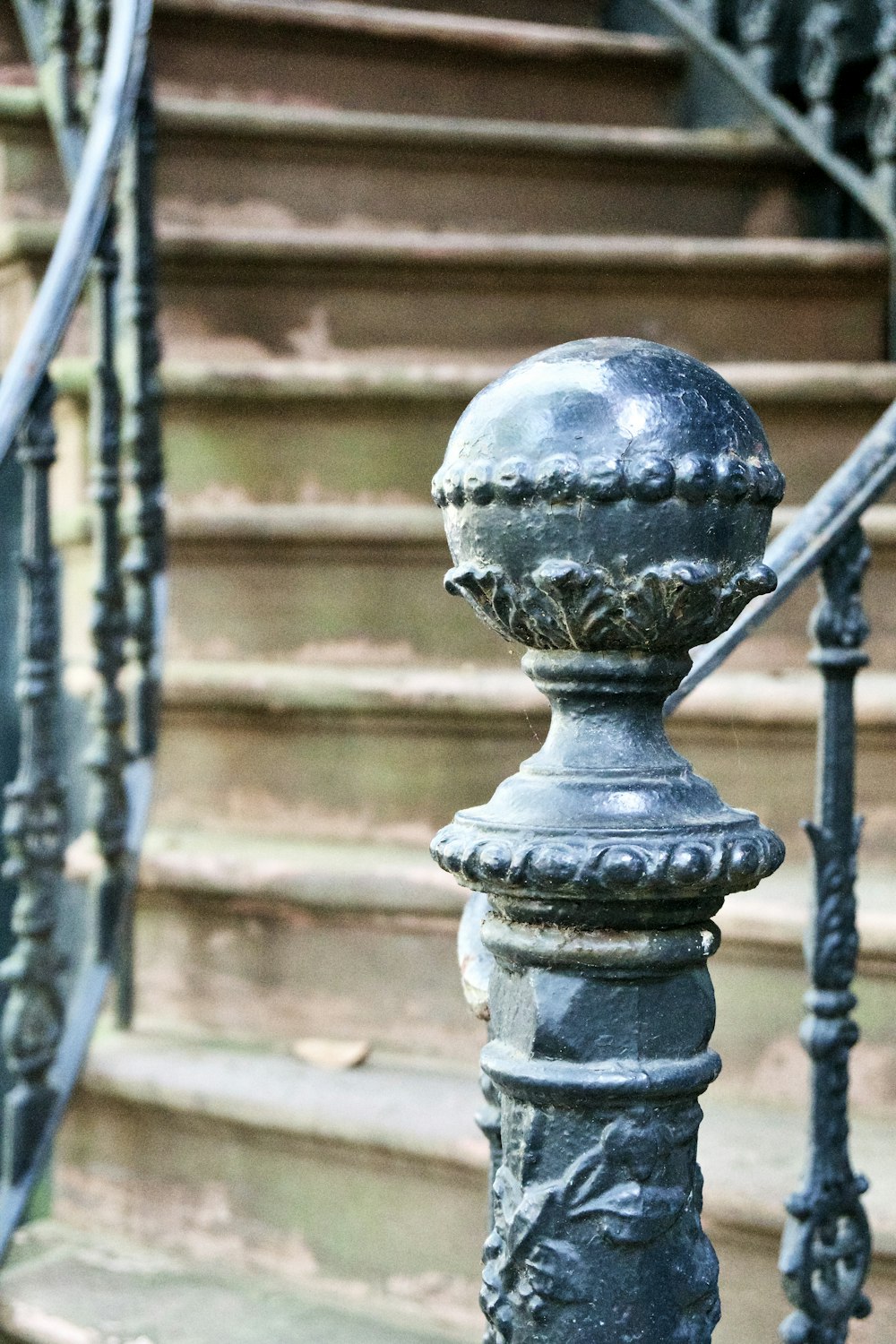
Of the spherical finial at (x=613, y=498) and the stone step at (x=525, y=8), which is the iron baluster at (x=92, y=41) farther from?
the spherical finial at (x=613, y=498)

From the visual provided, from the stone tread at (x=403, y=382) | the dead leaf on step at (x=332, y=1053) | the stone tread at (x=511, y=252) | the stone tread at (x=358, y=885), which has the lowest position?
the dead leaf on step at (x=332, y=1053)

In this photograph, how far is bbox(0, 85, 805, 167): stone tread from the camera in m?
2.79

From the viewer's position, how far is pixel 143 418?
228cm

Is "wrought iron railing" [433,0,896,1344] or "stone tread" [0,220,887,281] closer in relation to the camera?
"wrought iron railing" [433,0,896,1344]

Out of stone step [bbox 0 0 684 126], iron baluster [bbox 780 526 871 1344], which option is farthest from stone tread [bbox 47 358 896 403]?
iron baluster [bbox 780 526 871 1344]

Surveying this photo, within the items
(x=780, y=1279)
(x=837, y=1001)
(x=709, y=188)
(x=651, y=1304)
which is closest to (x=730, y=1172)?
(x=780, y=1279)

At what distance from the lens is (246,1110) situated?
1.98 m

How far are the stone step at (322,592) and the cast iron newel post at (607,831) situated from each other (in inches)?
60.3

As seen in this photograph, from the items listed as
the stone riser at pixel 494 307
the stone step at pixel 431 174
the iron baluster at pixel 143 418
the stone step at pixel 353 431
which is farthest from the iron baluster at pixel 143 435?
the stone step at pixel 431 174

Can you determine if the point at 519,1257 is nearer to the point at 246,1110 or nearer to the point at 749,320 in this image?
the point at 246,1110

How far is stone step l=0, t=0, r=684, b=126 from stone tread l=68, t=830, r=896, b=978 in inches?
63.6

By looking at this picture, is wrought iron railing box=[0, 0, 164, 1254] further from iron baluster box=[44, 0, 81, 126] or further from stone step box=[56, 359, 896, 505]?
stone step box=[56, 359, 896, 505]

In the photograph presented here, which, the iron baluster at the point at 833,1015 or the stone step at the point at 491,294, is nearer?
the iron baluster at the point at 833,1015

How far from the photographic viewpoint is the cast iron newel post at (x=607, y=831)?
80 cm
